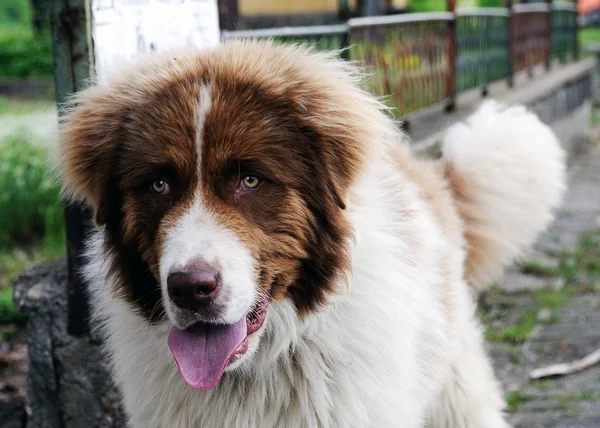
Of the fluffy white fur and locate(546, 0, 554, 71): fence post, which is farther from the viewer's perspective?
locate(546, 0, 554, 71): fence post

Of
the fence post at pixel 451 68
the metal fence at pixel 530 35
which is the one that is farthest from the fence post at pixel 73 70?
the metal fence at pixel 530 35

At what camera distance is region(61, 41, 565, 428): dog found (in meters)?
2.67

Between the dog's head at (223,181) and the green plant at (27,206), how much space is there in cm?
411

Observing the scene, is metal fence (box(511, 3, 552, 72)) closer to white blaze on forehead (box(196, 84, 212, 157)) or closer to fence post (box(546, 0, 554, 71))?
fence post (box(546, 0, 554, 71))

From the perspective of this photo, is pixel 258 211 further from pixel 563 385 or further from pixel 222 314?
pixel 563 385

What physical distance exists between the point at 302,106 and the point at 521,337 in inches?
120

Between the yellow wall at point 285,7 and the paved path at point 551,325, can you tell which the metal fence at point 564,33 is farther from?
the paved path at point 551,325

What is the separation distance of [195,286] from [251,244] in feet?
0.86

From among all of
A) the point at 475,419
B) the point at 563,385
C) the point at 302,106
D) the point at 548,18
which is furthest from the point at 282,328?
the point at 548,18

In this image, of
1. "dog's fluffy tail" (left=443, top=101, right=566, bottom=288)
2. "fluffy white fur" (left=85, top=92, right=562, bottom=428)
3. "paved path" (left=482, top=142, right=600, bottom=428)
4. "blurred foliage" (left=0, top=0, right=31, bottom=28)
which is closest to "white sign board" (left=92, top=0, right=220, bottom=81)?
"fluffy white fur" (left=85, top=92, right=562, bottom=428)

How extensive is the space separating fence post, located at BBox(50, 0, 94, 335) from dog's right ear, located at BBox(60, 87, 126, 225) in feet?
1.66

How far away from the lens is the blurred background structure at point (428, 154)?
12.8 feet

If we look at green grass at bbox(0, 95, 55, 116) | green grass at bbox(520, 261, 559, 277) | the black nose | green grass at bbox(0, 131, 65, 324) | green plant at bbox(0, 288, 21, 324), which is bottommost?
green grass at bbox(520, 261, 559, 277)

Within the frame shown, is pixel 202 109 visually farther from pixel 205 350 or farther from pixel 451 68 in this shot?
pixel 451 68
